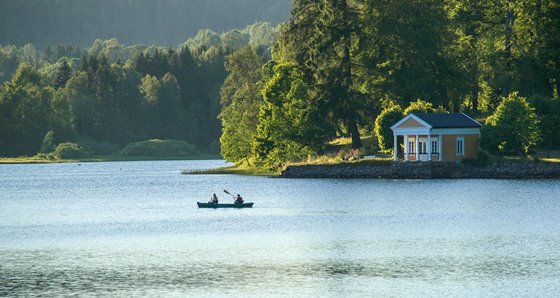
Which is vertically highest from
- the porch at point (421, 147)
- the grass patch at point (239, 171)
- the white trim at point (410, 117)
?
the white trim at point (410, 117)

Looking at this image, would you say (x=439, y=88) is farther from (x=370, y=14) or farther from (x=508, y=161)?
(x=508, y=161)

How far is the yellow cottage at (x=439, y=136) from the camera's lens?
5192 inches

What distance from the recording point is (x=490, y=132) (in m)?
128

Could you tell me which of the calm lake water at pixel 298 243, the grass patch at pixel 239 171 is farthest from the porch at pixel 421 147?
the grass patch at pixel 239 171

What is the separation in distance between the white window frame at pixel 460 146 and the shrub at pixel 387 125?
9.47 metres

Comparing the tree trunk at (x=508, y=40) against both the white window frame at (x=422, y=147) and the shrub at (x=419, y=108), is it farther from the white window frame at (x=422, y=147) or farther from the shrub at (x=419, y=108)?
the white window frame at (x=422, y=147)

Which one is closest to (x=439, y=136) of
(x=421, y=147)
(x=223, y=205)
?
(x=421, y=147)

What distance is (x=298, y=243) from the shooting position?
6762 cm

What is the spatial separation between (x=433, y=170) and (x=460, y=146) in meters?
5.68

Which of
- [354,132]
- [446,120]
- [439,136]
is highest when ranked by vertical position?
[446,120]

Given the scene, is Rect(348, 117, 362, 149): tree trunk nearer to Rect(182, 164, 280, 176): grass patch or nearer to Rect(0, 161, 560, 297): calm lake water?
Rect(182, 164, 280, 176): grass patch

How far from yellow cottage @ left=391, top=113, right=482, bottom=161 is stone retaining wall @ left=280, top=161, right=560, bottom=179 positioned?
302 cm

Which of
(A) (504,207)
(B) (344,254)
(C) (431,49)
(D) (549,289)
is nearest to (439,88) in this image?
(C) (431,49)

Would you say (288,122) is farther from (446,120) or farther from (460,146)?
(460,146)
